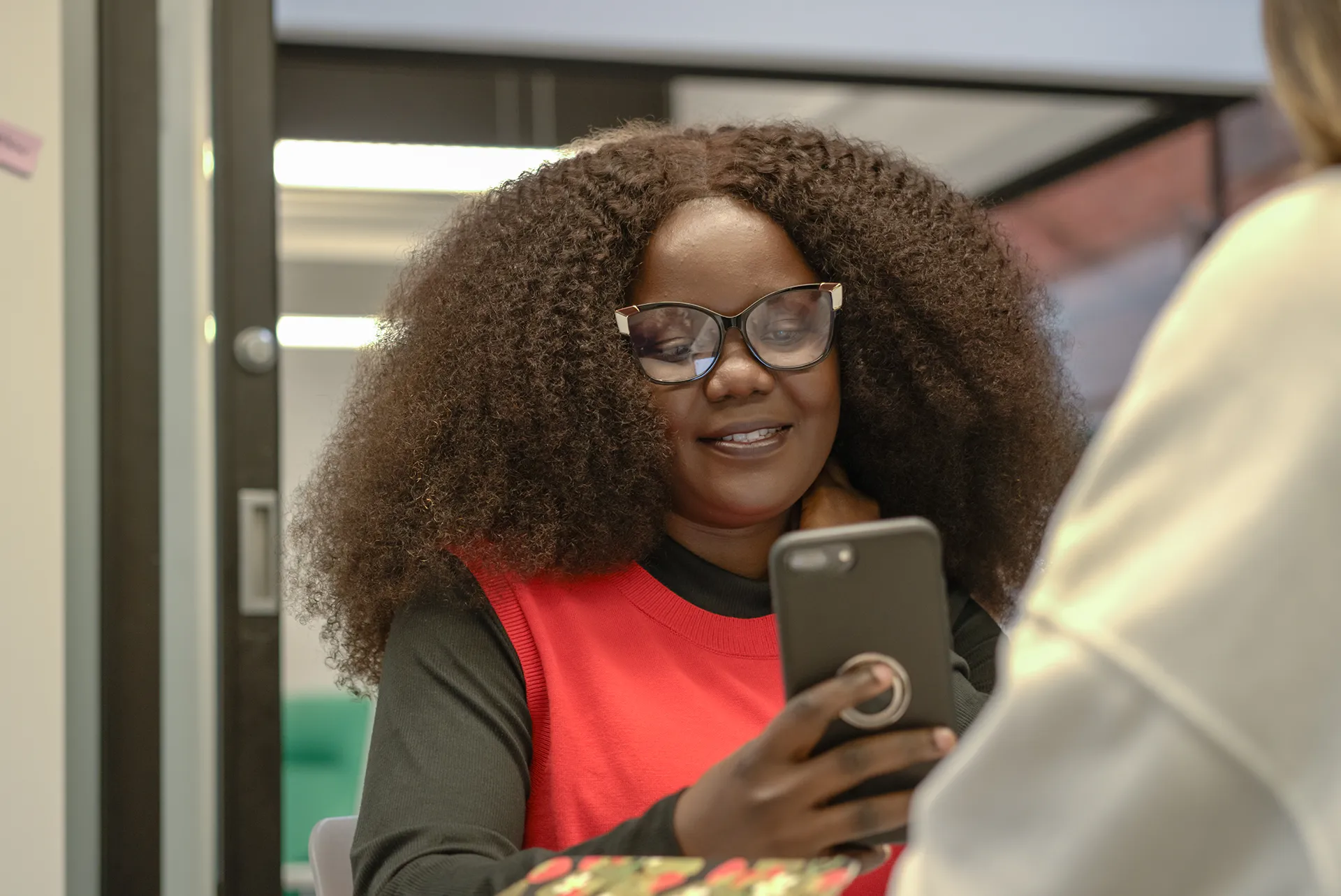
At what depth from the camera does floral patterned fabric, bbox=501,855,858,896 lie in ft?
2.73

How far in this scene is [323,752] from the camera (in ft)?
9.39

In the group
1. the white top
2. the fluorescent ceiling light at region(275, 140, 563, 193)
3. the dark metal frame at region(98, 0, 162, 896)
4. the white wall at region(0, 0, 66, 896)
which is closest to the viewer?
the white top

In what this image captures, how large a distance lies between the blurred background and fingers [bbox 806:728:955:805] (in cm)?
89

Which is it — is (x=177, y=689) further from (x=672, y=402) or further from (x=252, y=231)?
(x=672, y=402)

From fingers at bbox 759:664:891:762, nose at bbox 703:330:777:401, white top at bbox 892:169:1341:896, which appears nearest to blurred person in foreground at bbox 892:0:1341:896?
white top at bbox 892:169:1341:896

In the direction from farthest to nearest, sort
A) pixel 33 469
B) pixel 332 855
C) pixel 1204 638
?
pixel 33 469, pixel 332 855, pixel 1204 638

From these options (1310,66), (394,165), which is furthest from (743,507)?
(394,165)

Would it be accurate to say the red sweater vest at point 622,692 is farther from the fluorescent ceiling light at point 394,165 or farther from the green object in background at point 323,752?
the fluorescent ceiling light at point 394,165

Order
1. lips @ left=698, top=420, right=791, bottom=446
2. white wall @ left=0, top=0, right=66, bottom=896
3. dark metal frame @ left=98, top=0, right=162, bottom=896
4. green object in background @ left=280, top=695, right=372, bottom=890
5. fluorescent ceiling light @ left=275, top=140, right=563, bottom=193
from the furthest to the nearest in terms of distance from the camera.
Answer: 1. fluorescent ceiling light @ left=275, top=140, right=563, bottom=193
2. green object in background @ left=280, top=695, right=372, bottom=890
3. dark metal frame @ left=98, top=0, right=162, bottom=896
4. white wall @ left=0, top=0, right=66, bottom=896
5. lips @ left=698, top=420, right=791, bottom=446

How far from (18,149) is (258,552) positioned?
0.72 m

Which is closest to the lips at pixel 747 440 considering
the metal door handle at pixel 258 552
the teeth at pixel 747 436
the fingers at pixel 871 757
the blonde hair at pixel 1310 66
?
the teeth at pixel 747 436

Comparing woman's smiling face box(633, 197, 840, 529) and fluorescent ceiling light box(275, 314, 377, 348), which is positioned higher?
fluorescent ceiling light box(275, 314, 377, 348)

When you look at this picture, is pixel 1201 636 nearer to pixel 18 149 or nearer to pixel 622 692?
pixel 622 692

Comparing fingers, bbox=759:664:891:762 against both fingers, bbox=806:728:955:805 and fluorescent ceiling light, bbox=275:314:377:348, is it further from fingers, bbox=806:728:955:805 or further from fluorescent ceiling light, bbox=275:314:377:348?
fluorescent ceiling light, bbox=275:314:377:348
